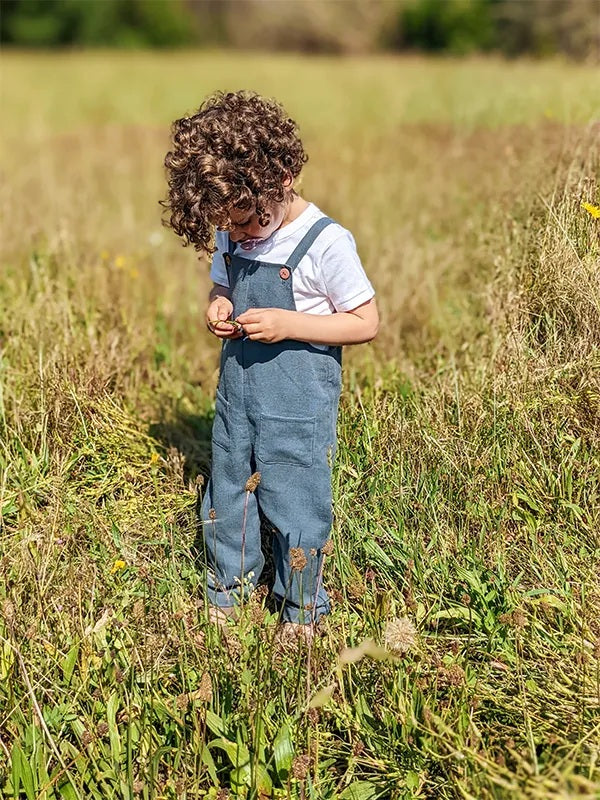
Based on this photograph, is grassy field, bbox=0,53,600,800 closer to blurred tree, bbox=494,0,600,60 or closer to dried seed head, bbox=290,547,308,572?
dried seed head, bbox=290,547,308,572

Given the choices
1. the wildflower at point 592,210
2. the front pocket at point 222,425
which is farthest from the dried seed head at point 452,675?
the wildflower at point 592,210

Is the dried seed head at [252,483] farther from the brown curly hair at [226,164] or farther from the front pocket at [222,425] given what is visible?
the brown curly hair at [226,164]

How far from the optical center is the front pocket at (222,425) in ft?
7.24

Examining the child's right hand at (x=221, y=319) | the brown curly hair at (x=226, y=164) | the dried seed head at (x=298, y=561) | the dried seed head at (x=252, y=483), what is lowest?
the dried seed head at (x=298, y=561)

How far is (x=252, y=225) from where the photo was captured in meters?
2.06

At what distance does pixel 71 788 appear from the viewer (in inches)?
72.2

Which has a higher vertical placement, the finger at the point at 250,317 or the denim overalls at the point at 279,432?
the finger at the point at 250,317

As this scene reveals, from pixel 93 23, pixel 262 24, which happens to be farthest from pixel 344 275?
pixel 93 23

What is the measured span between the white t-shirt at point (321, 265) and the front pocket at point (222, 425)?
13.2 inches

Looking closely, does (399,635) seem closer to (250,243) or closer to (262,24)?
(250,243)

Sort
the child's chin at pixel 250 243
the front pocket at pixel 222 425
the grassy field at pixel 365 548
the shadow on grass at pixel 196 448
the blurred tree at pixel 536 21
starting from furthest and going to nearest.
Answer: the blurred tree at pixel 536 21 → the shadow on grass at pixel 196 448 → the front pocket at pixel 222 425 → the child's chin at pixel 250 243 → the grassy field at pixel 365 548

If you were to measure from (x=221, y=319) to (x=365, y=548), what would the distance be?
0.72 metres

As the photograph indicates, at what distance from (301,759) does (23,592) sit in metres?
0.91

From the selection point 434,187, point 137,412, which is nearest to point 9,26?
point 434,187
